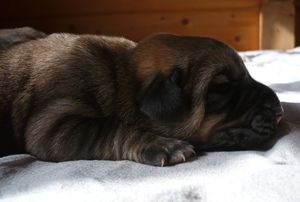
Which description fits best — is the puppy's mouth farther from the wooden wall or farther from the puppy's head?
the wooden wall

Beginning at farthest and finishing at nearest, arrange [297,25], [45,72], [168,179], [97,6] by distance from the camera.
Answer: [297,25] → [97,6] → [45,72] → [168,179]

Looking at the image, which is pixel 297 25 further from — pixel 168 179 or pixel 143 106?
pixel 168 179

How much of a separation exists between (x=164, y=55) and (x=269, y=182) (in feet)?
2.36

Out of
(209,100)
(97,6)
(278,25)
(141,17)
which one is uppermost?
(209,100)

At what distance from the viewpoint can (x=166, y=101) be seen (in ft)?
5.95

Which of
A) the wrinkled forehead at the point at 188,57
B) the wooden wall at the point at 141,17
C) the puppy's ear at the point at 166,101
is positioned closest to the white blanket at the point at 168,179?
the puppy's ear at the point at 166,101

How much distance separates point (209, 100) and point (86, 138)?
473 mm

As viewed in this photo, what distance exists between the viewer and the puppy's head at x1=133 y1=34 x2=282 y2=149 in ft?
6.03

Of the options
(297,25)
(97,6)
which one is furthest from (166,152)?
(297,25)

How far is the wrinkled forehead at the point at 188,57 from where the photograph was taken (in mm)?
1896

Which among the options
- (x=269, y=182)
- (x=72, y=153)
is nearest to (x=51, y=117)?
(x=72, y=153)

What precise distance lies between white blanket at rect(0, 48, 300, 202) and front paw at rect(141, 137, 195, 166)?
0.11ft

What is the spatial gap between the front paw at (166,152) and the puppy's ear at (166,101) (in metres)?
→ 0.08

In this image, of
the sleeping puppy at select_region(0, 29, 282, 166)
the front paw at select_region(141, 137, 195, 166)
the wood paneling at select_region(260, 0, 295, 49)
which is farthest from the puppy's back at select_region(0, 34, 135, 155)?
the wood paneling at select_region(260, 0, 295, 49)
